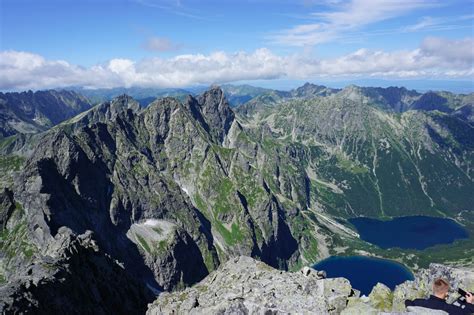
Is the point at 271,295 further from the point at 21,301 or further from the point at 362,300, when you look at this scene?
the point at 21,301

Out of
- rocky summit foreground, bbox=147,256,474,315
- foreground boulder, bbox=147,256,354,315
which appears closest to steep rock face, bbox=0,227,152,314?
foreground boulder, bbox=147,256,354,315

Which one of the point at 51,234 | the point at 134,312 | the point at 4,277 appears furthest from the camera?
the point at 51,234

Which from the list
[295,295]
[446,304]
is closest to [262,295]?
[295,295]

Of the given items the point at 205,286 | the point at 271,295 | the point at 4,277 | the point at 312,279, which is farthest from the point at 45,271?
the point at 4,277

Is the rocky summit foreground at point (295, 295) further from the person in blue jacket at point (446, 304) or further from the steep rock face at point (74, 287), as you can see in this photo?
the steep rock face at point (74, 287)

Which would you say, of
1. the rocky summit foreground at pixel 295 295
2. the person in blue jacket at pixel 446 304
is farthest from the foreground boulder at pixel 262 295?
the person in blue jacket at pixel 446 304

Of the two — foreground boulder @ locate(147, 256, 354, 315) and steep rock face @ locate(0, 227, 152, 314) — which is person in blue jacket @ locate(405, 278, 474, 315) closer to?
foreground boulder @ locate(147, 256, 354, 315)

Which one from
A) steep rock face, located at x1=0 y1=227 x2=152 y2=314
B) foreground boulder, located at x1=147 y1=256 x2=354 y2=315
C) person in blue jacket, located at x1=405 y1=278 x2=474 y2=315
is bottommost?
steep rock face, located at x1=0 y1=227 x2=152 y2=314

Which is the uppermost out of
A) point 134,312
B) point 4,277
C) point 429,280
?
point 429,280

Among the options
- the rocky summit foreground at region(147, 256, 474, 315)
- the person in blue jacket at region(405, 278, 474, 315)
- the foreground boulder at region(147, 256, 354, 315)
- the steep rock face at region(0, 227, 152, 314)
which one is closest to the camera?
the person in blue jacket at region(405, 278, 474, 315)
